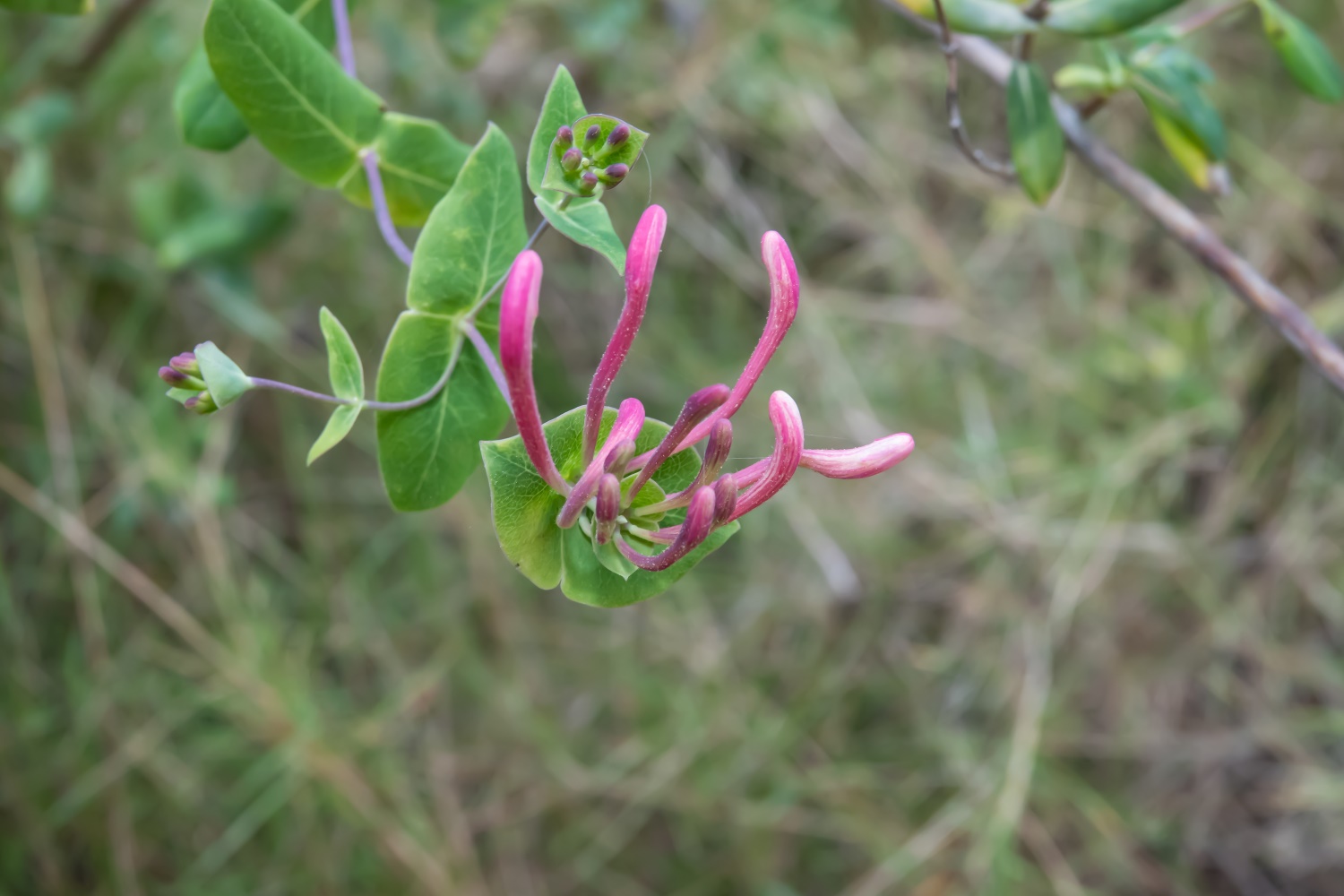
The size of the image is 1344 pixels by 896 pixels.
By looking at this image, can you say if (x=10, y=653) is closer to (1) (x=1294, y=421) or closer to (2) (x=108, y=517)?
(2) (x=108, y=517)

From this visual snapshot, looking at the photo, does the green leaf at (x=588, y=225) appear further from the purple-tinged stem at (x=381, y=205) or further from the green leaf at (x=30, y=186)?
the green leaf at (x=30, y=186)

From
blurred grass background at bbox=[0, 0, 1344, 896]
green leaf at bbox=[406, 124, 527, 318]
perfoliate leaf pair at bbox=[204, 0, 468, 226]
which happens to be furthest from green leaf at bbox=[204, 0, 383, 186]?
blurred grass background at bbox=[0, 0, 1344, 896]

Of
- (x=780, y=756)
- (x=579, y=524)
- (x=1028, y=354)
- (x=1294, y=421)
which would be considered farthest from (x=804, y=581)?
(x=579, y=524)

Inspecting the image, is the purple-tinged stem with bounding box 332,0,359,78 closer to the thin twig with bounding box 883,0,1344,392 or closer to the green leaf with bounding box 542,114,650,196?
the green leaf with bounding box 542,114,650,196

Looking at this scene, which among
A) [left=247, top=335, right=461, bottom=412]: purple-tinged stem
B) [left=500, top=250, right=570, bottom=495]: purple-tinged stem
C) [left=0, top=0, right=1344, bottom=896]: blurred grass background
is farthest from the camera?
[left=0, top=0, right=1344, bottom=896]: blurred grass background

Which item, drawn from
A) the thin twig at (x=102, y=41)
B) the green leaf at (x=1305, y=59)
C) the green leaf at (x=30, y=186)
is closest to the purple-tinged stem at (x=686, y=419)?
the green leaf at (x=1305, y=59)

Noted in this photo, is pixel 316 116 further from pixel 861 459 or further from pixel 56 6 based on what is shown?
pixel 861 459

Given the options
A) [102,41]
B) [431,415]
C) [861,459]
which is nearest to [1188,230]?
[861,459]

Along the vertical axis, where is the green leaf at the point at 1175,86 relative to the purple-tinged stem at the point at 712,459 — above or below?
above
